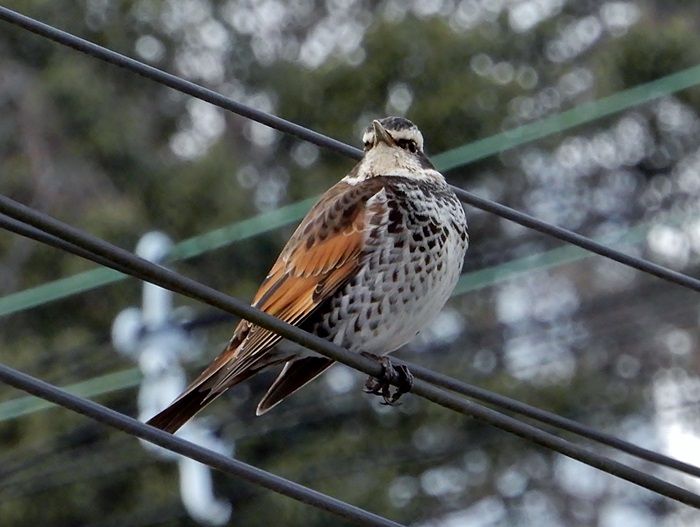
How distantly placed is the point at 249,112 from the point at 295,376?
1.24 m

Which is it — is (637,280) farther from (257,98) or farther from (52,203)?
(52,203)

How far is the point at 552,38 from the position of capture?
18156mm

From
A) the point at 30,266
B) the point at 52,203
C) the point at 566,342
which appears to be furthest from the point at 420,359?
the point at 52,203

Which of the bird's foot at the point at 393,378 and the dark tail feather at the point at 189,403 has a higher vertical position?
the bird's foot at the point at 393,378

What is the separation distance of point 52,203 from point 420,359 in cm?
562

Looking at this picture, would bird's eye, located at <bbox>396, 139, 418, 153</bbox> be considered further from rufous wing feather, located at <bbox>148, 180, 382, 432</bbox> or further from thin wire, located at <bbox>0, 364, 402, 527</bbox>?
thin wire, located at <bbox>0, 364, 402, 527</bbox>

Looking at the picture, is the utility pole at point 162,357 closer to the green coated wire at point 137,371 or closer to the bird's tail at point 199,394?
the green coated wire at point 137,371

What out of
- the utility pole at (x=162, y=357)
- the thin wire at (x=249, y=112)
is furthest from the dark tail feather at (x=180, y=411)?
the utility pole at (x=162, y=357)

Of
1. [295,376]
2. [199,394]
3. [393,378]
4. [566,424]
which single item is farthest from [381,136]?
[566,424]

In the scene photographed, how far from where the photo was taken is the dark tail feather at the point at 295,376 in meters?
5.68

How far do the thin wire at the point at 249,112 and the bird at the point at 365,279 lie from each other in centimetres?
27

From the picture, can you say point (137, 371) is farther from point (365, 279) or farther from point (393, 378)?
point (393, 378)

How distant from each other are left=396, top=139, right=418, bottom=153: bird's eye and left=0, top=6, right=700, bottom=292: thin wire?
0.72m

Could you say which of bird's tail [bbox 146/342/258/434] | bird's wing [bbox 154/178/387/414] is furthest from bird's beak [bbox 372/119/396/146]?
bird's tail [bbox 146/342/258/434]
